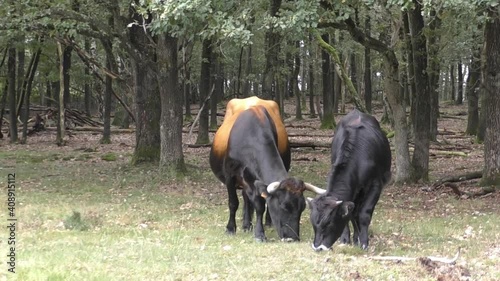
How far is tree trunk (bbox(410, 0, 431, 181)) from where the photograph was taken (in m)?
15.2

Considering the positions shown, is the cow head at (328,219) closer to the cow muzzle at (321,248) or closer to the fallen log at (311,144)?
the cow muzzle at (321,248)

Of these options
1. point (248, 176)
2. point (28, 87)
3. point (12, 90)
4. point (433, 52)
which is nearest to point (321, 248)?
point (248, 176)

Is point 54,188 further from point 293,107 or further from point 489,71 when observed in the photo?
point 293,107

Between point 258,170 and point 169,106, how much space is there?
7389 millimetres

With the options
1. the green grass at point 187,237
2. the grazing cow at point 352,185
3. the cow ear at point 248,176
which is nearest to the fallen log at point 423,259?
the green grass at point 187,237

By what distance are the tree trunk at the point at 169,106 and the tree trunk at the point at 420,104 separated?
637 cm

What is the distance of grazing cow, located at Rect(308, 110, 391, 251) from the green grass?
12.3 inches

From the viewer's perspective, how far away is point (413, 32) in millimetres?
15469

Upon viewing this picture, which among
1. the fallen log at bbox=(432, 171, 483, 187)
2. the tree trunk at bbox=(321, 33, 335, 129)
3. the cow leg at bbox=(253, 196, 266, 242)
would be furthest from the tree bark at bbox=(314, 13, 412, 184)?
the tree trunk at bbox=(321, 33, 335, 129)

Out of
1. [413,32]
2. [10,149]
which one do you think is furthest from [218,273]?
[10,149]

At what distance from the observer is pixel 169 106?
52.6 feet

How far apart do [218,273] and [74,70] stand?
2563cm

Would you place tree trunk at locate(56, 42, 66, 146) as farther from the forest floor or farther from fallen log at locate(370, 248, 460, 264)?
fallen log at locate(370, 248, 460, 264)

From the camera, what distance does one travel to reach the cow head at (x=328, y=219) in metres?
7.65
